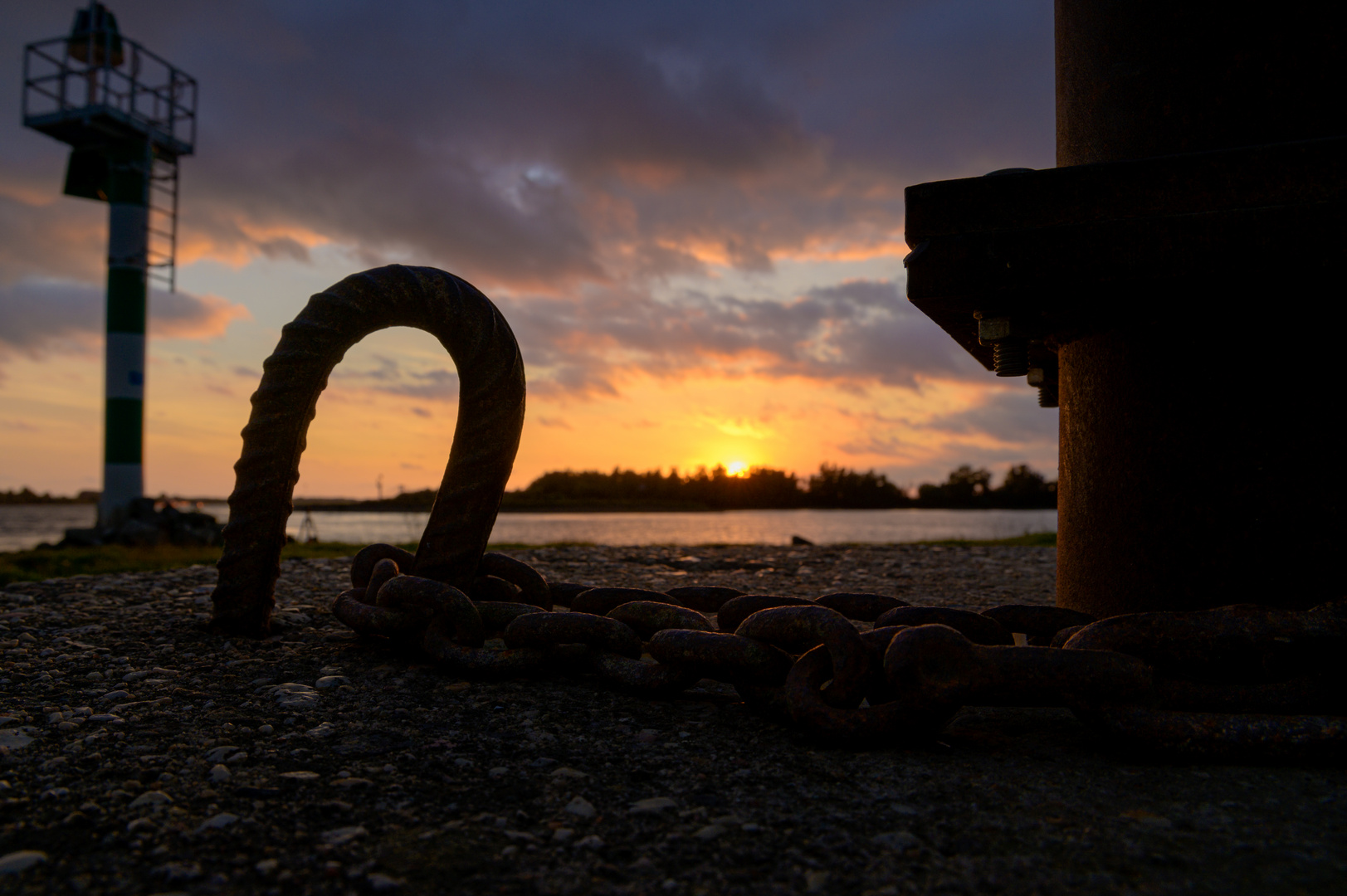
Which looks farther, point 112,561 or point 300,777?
point 112,561

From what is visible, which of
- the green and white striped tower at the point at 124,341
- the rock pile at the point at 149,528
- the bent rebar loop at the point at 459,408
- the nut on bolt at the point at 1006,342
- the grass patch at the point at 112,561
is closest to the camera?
the nut on bolt at the point at 1006,342

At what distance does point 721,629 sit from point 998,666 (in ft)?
3.25

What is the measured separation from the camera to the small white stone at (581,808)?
1.67 meters

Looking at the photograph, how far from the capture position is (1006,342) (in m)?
2.67

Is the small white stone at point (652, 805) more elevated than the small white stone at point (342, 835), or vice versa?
the small white stone at point (652, 805)

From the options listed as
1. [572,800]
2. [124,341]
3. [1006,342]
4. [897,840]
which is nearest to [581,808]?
[572,800]

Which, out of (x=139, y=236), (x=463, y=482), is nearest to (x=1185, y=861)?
(x=463, y=482)

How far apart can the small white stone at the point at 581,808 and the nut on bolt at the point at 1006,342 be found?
180cm

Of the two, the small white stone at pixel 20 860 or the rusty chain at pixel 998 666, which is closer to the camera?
the small white stone at pixel 20 860

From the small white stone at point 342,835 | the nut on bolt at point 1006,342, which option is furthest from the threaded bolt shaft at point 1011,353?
the small white stone at point 342,835

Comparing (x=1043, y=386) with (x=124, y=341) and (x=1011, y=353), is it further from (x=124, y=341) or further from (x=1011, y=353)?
(x=124, y=341)

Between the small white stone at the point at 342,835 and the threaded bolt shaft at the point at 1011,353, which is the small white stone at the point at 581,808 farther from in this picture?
the threaded bolt shaft at the point at 1011,353

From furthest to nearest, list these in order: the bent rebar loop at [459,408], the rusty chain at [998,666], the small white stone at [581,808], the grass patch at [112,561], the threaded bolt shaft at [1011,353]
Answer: the grass patch at [112,561]
the bent rebar loop at [459,408]
the threaded bolt shaft at [1011,353]
the rusty chain at [998,666]
the small white stone at [581,808]

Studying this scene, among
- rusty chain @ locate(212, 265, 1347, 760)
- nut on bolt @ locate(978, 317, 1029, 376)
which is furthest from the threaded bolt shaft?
rusty chain @ locate(212, 265, 1347, 760)
